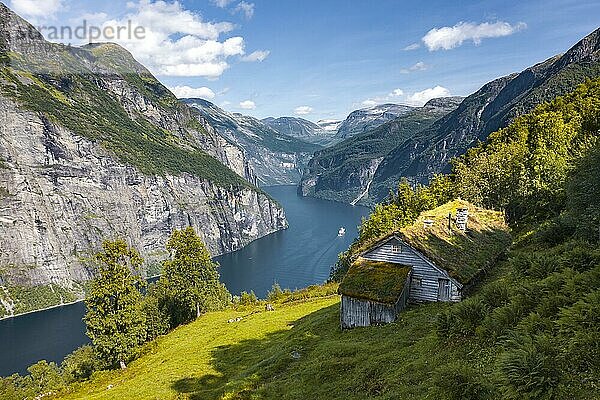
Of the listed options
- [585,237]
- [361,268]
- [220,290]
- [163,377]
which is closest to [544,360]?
[585,237]

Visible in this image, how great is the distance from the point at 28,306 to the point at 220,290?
537 feet

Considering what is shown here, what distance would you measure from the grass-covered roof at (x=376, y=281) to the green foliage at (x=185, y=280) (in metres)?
41.2

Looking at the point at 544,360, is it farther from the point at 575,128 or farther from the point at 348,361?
the point at 575,128

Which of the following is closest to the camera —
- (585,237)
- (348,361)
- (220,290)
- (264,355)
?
(348,361)

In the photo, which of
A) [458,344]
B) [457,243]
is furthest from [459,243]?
[458,344]

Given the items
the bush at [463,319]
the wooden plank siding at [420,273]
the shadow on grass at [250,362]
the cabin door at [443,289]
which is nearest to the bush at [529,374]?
the bush at [463,319]

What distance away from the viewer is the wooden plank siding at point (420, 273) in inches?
1319

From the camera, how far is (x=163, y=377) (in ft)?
123

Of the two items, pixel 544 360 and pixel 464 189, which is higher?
pixel 464 189

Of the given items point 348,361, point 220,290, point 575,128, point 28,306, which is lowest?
point 28,306

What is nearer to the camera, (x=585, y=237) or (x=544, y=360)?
(x=544, y=360)

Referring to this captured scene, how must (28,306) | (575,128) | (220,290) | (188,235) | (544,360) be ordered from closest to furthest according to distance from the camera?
(544,360)
(575,128)
(188,235)
(220,290)
(28,306)

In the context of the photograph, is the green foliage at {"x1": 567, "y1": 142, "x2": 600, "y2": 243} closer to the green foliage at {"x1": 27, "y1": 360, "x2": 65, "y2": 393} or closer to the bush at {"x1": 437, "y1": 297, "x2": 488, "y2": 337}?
the bush at {"x1": 437, "y1": 297, "x2": 488, "y2": 337}

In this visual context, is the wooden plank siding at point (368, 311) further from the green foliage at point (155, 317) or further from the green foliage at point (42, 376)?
the green foliage at point (42, 376)
